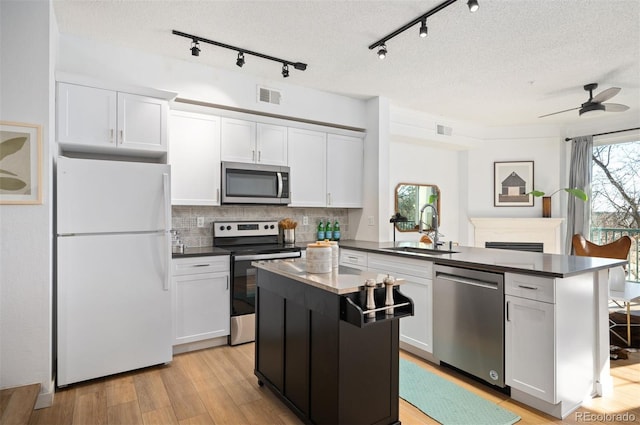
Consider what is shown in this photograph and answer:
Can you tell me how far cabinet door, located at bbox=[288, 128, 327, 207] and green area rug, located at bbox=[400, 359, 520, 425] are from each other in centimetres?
225

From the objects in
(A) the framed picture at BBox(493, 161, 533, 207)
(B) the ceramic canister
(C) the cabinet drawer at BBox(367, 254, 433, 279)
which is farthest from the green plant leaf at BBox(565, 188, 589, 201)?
(B) the ceramic canister

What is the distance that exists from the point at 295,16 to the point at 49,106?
1.84m

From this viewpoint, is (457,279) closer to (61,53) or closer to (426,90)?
(426,90)

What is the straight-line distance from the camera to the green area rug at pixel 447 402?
2229 mm

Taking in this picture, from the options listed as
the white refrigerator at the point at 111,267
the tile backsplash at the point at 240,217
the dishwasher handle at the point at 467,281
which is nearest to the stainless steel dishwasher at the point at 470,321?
the dishwasher handle at the point at 467,281

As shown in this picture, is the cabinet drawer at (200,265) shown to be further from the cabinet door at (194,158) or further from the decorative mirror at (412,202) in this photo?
the decorative mirror at (412,202)

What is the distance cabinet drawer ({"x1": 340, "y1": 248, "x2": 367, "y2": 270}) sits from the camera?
382 cm

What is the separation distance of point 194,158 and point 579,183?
565 centimetres

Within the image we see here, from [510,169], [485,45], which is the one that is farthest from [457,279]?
[510,169]

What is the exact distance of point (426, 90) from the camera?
4.36 meters

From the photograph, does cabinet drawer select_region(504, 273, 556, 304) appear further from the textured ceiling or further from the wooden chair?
the textured ceiling

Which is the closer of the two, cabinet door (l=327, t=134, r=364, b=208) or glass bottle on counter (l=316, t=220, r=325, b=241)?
cabinet door (l=327, t=134, r=364, b=208)

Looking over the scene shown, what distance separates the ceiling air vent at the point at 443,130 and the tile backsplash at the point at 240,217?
6.42 ft

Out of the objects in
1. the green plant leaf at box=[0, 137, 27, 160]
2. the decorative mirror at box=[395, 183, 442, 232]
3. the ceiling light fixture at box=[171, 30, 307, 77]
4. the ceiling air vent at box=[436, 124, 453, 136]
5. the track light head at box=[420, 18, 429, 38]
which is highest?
the ceiling light fixture at box=[171, 30, 307, 77]
